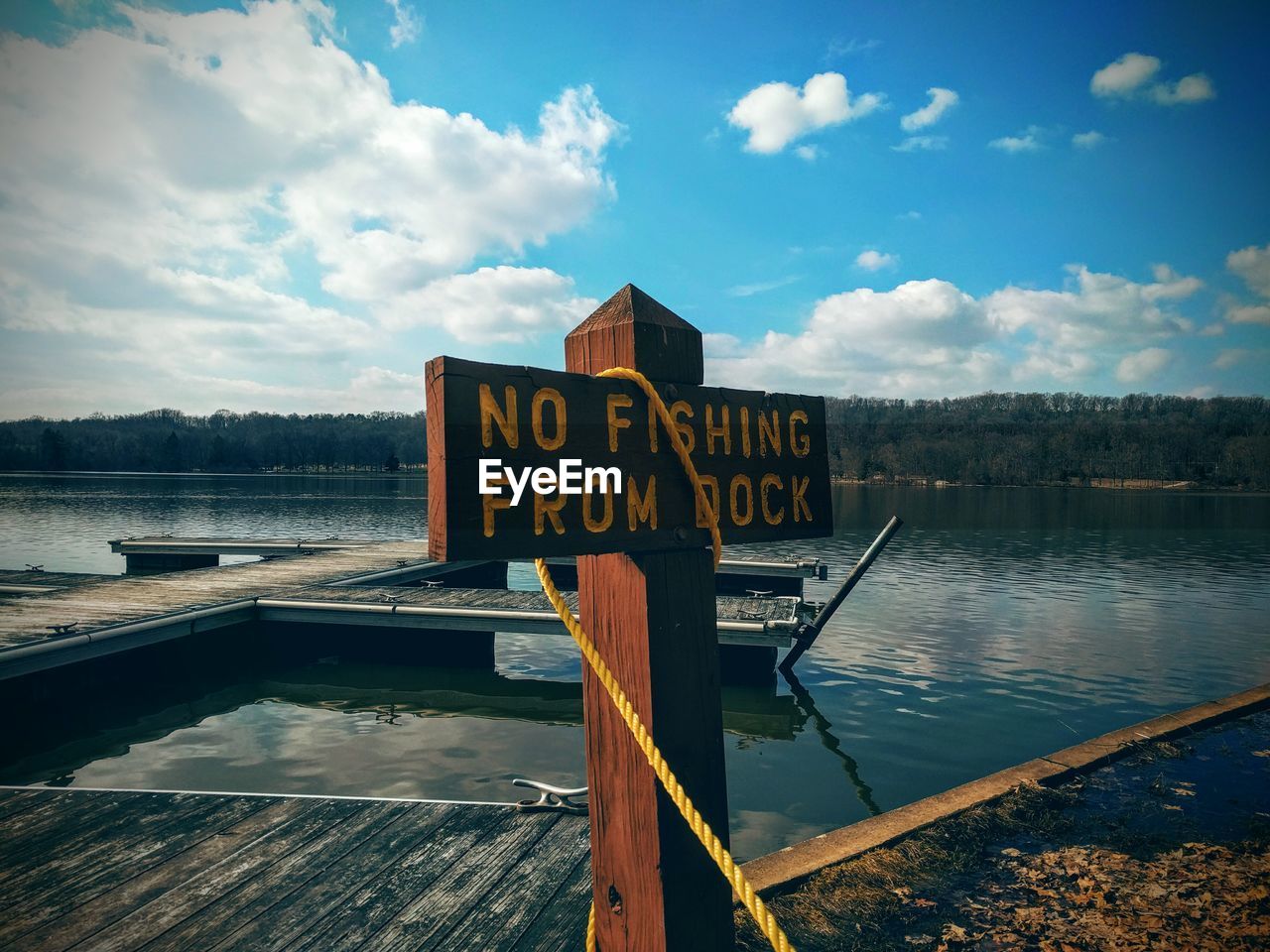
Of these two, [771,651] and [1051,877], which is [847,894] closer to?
[1051,877]

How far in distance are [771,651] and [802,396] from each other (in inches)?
385

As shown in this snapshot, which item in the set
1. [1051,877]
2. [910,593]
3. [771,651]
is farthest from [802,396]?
[910,593]

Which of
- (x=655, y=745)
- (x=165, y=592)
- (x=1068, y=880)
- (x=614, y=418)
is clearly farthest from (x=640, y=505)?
(x=165, y=592)

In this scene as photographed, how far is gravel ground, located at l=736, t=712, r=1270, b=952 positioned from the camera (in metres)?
3.74

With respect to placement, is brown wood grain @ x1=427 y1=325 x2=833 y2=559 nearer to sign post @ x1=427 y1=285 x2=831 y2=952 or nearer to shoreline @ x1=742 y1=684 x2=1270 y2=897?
sign post @ x1=427 y1=285 x2=831 y2=952

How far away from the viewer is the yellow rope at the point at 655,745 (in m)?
1.72

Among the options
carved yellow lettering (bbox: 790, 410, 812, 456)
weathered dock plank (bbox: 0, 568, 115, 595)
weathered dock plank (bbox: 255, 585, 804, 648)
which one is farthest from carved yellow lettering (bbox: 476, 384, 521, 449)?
weathered dock plank (bbox: 0, 568, 115, 595)

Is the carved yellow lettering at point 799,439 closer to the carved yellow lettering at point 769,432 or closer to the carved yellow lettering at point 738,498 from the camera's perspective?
the carved yellow lettering at point 769,432

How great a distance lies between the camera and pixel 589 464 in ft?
6.31

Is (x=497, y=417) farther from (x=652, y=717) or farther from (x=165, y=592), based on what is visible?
(x=165, y=592)

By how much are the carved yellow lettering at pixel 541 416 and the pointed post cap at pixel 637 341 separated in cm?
27

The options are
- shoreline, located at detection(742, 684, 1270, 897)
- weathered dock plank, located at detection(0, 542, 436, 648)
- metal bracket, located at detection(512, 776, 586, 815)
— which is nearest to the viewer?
shoreline, located at detection(742, 684, 1270, 897)

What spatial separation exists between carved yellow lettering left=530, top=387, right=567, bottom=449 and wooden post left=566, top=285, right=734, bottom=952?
267 mm

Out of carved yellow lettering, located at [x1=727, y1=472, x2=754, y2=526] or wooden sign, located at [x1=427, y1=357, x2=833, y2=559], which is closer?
wooden sign, located at [x1=427, y1=357, x2=833, y2=559]
